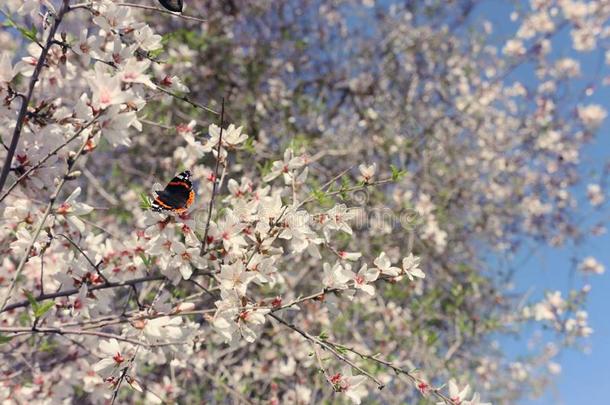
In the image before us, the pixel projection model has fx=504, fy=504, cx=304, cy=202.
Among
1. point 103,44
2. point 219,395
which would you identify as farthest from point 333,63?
point 103,44

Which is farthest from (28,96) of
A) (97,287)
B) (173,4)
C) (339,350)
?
(339,350)

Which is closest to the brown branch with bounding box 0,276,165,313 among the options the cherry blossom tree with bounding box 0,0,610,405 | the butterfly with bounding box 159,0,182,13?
the cherry blossom tree with bounding box 0,0,610,405

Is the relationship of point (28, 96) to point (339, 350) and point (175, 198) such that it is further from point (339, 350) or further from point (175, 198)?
point (339, 350)

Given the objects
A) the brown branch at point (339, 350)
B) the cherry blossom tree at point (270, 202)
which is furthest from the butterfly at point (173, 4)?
the brown branch at point (339, 350)

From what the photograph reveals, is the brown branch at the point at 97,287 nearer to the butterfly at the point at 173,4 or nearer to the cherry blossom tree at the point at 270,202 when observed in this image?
the cherry blossom tree at the point at 270,202

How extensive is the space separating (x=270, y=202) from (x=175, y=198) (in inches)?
12.9

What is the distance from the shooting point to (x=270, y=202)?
179cm

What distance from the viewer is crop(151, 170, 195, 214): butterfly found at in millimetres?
1686

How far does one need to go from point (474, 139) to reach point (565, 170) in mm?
1664

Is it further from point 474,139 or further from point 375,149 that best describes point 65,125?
point 474,139

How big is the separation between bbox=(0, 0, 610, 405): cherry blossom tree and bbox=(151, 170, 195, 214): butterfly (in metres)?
0.03

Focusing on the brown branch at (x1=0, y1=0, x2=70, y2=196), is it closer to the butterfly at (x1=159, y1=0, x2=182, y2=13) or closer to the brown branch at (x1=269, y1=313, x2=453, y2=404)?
the butterfly at (x1=159, y1=0, x2=182, y2=13)

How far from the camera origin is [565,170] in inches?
294

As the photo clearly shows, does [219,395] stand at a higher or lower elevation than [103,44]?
lower
